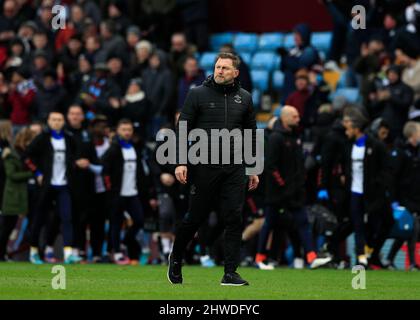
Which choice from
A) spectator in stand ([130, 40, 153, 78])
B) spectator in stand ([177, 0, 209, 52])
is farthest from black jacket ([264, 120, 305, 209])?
spectator in stand ([177, 0, 209, 52])

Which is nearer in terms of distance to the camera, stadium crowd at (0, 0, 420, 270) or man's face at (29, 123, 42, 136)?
stadium crowd at (0, 0, 420, 270)

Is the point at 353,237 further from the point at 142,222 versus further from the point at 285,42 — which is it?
the point at 285,42

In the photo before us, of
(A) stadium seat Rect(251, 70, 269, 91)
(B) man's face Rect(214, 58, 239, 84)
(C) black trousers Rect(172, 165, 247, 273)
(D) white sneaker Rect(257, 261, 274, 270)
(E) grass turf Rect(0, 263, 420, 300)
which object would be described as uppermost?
(B) man's face Rect(214, 58, 239, 84)

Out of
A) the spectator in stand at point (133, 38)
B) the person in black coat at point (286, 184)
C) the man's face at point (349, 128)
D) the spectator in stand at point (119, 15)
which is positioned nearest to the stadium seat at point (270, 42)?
the spectator in stand at point (133, 38)

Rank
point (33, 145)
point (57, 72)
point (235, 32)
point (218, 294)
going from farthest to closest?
point (235, 32) < point (57, 72) < point (33, 145) < point (218, 294)

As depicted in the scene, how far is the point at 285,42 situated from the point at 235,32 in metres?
2.60

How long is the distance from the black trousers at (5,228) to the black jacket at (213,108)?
8.08m

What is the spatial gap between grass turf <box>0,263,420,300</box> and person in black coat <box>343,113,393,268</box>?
3.03 ft

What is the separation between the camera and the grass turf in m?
11.6

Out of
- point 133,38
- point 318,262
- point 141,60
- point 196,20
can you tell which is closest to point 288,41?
point 196,20

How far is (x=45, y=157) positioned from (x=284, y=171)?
373 centimetres

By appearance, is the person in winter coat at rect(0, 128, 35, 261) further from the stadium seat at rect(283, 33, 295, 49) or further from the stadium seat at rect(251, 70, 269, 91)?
the stadium seat at rect(283, 33, 295, 49)
